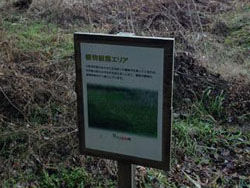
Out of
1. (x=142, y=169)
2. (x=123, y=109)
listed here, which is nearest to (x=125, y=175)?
(x=123, y=109)

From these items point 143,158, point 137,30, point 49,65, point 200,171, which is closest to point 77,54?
point 143,158

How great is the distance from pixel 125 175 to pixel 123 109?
460 millimetres

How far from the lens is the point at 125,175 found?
2482 millimetres

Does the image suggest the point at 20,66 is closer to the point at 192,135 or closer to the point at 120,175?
the point at 192,135

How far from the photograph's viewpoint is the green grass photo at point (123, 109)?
2234 mm

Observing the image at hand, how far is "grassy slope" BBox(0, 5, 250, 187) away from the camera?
3156 millimetres

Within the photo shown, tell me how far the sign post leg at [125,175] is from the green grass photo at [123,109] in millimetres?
269

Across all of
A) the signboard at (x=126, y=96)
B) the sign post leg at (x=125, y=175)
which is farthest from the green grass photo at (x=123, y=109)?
the sign post leg at (x=125, y=175)

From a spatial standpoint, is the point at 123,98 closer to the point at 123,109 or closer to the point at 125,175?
the point at 123,109

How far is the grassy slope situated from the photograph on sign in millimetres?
878

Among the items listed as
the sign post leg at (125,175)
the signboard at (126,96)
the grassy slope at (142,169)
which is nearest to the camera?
the signboard at (126,96)

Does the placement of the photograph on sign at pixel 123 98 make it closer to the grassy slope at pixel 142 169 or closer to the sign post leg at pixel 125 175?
the sign post leg at pixel 125 175

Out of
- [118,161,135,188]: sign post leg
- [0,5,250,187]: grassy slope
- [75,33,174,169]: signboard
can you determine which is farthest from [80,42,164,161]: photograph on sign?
[0,5,250,187]: grassy slope

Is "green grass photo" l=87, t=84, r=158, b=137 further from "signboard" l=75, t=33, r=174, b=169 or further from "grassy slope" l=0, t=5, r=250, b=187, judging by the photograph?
"grassy slope" l=0, t=5, r=250, b=187
